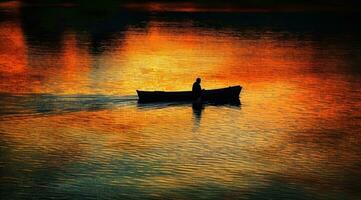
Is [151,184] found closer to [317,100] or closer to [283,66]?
[317,100]

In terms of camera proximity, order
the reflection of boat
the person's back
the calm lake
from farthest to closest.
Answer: the reflection of boat → the person's back → the calm lake

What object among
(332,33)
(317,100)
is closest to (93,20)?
(332,33)

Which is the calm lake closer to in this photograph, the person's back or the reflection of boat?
the reflection of boat

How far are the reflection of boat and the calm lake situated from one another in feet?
1.26

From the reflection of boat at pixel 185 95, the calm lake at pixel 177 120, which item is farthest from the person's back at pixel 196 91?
the calm lake at pixel 177 120

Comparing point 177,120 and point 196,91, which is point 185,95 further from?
point 177,120

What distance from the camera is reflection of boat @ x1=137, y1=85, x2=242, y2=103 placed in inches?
1560

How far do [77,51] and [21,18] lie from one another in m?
28.5

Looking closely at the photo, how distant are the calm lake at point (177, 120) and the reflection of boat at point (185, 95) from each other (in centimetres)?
38

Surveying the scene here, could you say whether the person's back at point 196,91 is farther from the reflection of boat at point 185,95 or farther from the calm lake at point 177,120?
the calm lake at point 177,120

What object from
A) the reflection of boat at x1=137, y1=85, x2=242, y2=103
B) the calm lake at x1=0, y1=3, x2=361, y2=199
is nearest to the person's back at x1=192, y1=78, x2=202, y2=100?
the reflection of boat at x1=137, y1=85, x2=242, y2=103

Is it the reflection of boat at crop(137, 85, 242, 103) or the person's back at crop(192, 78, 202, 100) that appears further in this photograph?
the reflection of boat at crop(137, 85, 242, 103)

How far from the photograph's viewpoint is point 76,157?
1242 inches

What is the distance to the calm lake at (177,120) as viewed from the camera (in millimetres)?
28500
